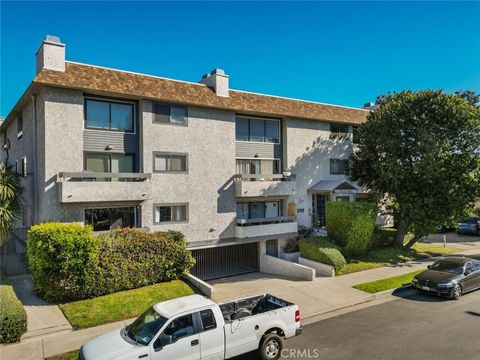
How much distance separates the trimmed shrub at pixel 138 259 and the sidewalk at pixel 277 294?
2111mm

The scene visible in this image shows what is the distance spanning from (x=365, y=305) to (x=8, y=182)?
1618 centimetres

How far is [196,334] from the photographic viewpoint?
26.5 ft

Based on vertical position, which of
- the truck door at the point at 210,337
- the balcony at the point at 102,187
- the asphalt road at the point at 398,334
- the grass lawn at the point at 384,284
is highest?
the balcony at the point at 102,187

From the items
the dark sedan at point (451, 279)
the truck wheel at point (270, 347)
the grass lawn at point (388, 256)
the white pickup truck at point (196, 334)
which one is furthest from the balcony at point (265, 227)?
the truck wheel at point (270, 347)

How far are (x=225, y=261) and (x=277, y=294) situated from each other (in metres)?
5.78

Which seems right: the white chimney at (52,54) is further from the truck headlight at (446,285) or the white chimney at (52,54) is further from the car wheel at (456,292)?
the car wheel at (456,292)

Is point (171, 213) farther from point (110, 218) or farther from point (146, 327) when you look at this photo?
point (146, 327)

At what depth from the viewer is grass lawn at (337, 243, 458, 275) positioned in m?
19.3

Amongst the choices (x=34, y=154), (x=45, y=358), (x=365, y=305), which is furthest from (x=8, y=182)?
(x=365, y=305)

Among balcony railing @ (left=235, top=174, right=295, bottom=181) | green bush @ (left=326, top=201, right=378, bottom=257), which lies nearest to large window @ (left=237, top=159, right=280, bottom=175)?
balcony railing @ (left=235, top=174, right=295, bottom=181)

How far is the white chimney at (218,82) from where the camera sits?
1994 centimetres

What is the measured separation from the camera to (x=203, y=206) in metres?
18.9

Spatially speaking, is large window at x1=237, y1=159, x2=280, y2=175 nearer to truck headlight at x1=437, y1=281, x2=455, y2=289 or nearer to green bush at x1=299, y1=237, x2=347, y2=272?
green bush at x1=299, y1=237, x2=347, y2=272

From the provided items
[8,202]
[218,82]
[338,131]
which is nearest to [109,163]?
[8,202]
